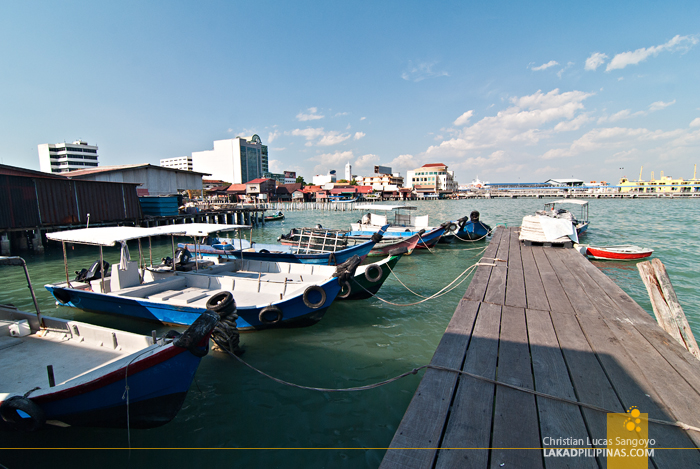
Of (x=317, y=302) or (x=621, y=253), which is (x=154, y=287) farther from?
(x=621, y=253)

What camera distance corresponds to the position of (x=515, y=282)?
7.31 meters

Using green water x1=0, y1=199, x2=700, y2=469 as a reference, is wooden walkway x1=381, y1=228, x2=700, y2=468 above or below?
above

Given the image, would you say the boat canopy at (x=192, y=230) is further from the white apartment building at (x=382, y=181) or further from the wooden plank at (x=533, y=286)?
the white apartment building at (x=382, y=181)

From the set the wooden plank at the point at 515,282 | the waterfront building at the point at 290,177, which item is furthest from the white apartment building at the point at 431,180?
the wooden plank at the point at 515,282

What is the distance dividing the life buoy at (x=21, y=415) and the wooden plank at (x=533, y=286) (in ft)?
25.0

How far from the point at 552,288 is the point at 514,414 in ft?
16.5

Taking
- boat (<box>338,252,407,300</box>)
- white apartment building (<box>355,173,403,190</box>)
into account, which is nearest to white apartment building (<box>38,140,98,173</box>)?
white apartment building (<box>355,173,403,190</box>)

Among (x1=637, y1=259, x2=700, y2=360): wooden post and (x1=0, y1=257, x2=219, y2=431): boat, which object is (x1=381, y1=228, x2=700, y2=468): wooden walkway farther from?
(x1=0, y1=257, x2=219, y2=431): boat

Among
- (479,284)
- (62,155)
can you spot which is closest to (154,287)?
(479,284)

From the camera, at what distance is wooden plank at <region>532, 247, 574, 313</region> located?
221 inches

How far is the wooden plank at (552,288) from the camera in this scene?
5.60 metres

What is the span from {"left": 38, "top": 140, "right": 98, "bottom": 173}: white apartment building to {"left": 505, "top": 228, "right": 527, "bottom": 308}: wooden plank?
11503 centimetres

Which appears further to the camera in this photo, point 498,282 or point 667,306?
point 498,282

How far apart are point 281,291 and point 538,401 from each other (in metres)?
6.98
